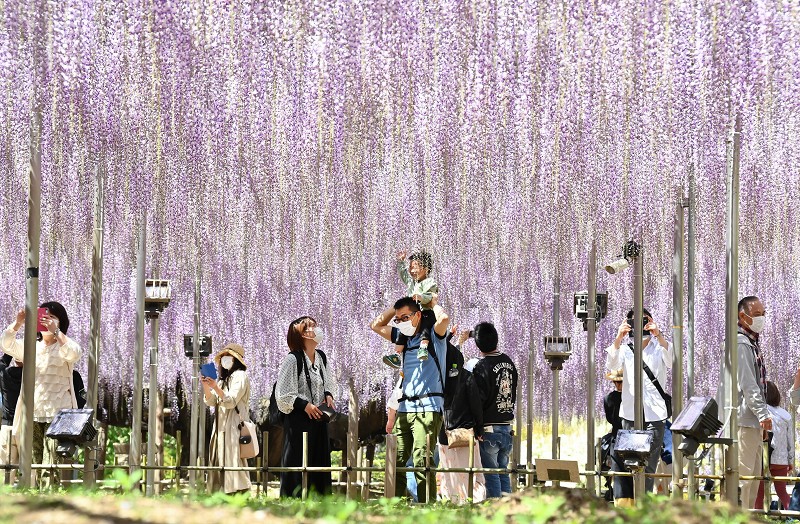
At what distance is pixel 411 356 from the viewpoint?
7.86 metres

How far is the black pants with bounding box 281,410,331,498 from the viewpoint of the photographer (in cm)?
782

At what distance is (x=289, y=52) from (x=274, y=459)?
8765 millimetres

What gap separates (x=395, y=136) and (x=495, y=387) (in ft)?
8.22

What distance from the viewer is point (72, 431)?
→ 735 centimetres

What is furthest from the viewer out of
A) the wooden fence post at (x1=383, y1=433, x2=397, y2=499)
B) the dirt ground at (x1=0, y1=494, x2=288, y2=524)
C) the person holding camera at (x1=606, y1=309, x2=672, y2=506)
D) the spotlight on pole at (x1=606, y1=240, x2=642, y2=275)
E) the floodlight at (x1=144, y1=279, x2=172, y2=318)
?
the floodlight at (x1=144, y1=279, x2=172, y2=318)

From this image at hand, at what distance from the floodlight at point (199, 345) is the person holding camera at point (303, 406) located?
5.10 m

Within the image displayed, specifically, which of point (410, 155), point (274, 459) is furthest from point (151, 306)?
→ point (274, 459)

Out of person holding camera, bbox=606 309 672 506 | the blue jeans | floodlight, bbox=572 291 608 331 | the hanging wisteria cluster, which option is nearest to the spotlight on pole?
person holding camera, bbox=606 309 672 506

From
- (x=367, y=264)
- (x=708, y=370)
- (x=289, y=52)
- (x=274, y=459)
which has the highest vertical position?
(x=289, y=52)

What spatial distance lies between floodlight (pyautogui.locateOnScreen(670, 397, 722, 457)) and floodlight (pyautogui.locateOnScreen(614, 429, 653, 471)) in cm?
85

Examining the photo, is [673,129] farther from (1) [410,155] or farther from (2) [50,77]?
(2) [50,77]

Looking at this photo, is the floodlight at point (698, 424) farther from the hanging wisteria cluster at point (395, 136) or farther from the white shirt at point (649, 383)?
the white shirt at point (649, 383)

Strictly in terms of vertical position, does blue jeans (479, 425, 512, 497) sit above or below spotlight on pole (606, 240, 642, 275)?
Answer: below

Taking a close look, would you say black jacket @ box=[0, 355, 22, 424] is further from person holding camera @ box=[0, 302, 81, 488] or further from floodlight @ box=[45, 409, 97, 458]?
floodlight @ box=[45, 409, 97, 458]
